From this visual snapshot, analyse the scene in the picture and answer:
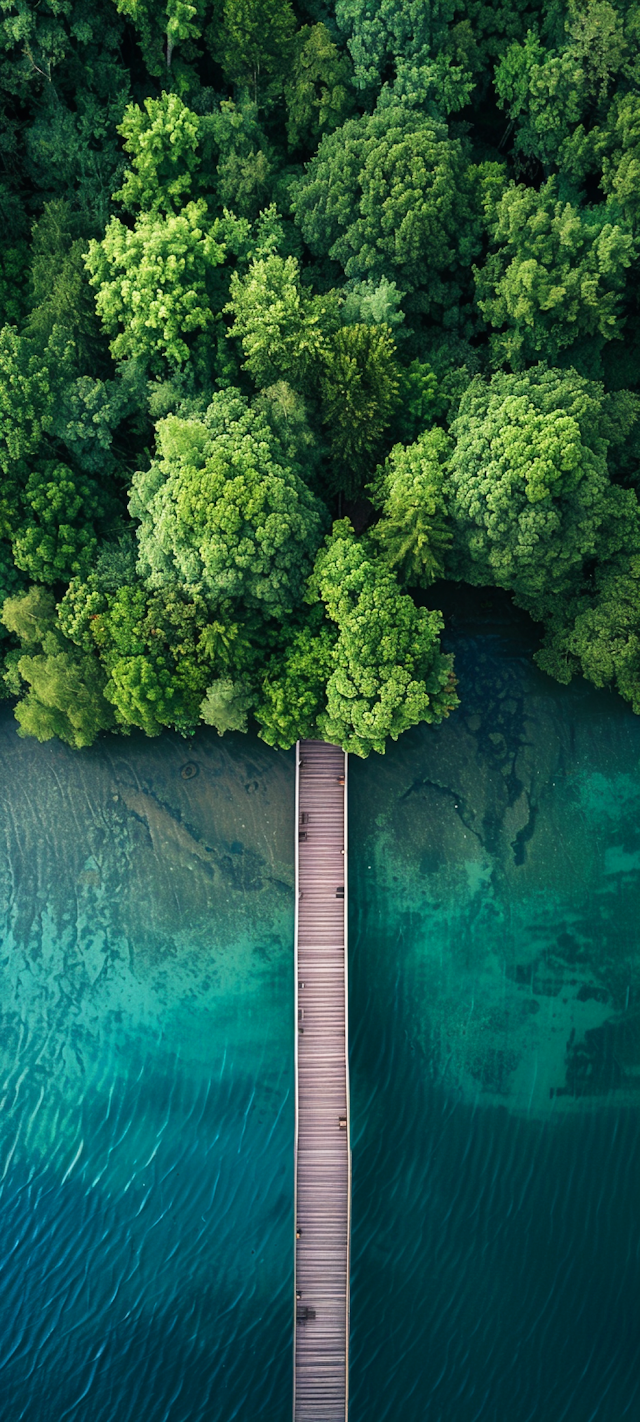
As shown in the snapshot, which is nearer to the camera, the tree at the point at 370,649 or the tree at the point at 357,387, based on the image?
the tree at the point at 370,649

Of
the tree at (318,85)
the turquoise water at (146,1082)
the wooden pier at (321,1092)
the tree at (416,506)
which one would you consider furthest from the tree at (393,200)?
the turquoise water at (146,1082)

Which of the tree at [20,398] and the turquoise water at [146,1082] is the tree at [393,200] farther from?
the turquoise water at [146,1082]

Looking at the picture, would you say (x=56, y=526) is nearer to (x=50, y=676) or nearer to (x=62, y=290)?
(x=50, y=676)

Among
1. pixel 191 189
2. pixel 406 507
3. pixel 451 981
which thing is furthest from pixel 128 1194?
pixel 191 189

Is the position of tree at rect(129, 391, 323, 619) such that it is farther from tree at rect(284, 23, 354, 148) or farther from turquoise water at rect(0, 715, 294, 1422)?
tree at rect(284, 23, 354, 148)

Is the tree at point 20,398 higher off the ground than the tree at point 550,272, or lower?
lower

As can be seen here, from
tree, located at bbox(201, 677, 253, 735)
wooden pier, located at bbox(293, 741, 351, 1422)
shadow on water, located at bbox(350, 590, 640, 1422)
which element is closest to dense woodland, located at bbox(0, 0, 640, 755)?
tree, located at bbox(201, 677, 253, 735)
